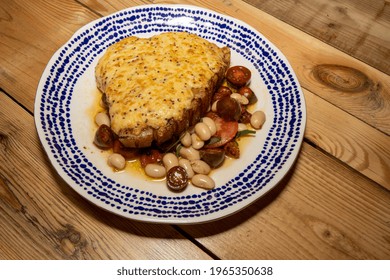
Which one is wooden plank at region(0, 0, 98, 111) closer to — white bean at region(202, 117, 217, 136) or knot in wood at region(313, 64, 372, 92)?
white bean at region(202, 117, 217, 136)

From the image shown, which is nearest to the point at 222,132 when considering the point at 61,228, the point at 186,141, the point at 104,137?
the point at 186,141

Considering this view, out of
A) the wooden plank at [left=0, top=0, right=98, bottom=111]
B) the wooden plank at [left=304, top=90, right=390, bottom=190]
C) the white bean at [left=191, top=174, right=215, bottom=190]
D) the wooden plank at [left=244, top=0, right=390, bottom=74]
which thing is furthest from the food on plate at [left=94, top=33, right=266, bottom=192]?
the wooden plank at [left=244, top=0, right=390, bottom=74]

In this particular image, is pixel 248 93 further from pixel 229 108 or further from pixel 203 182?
pixel 203 182

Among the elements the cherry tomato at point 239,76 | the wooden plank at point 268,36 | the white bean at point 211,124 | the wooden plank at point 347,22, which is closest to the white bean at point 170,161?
the white bean at point 211,124

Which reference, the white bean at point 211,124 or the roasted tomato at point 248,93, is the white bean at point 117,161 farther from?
the roasted tomato at point 248,93

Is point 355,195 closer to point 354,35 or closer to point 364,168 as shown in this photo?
point 364,168
